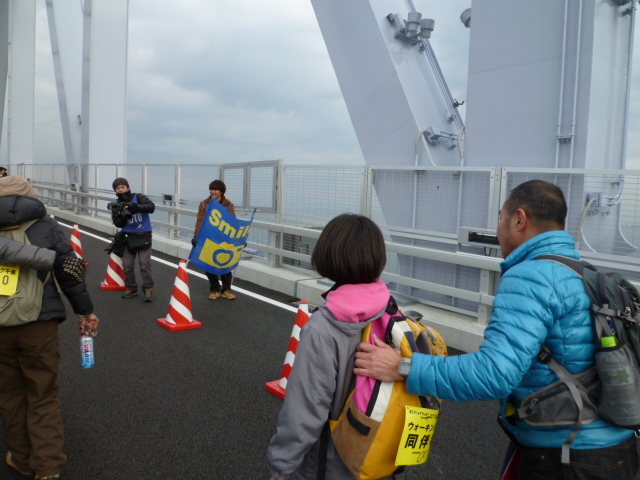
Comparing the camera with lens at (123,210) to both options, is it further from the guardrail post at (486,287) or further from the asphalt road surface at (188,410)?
the guardrail post at (486,287)

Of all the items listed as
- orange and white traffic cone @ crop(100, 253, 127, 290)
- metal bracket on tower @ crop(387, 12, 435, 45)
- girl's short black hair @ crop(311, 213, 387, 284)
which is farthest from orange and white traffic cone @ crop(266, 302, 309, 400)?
metal bracket on tower @ crop(387, 12, 435, 45)

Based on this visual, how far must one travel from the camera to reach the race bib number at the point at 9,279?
9.67 feet

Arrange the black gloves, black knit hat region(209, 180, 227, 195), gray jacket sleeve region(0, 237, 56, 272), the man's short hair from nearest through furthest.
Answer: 1. the man's short hair
2. gray jacket sleeve region(0, 237, 56, 272)
3. the black gloves
4. black knit hat region(209, 180, 227, 195)

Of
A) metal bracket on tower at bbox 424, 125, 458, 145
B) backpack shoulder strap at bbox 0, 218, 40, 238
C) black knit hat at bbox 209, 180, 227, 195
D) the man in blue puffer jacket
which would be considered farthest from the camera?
black knit hat at bbox 209, 180, 227, 195

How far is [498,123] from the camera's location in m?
6.77

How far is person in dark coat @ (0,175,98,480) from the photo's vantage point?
3.04 m

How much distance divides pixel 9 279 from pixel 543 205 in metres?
2.87

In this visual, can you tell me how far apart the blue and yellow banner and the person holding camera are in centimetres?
94

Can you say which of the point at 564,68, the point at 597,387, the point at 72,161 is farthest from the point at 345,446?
the point at 72,161

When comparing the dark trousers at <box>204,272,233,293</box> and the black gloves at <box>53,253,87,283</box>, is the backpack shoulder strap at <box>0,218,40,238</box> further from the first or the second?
the dark trousers at <box>204,272,233,293</box>

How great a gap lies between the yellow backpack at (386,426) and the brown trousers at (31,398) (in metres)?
2.16

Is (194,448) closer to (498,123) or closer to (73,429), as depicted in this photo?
(73,429)

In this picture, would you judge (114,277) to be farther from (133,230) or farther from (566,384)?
(566,384)

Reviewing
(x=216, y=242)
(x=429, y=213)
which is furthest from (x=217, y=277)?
(x=429, y=213)
